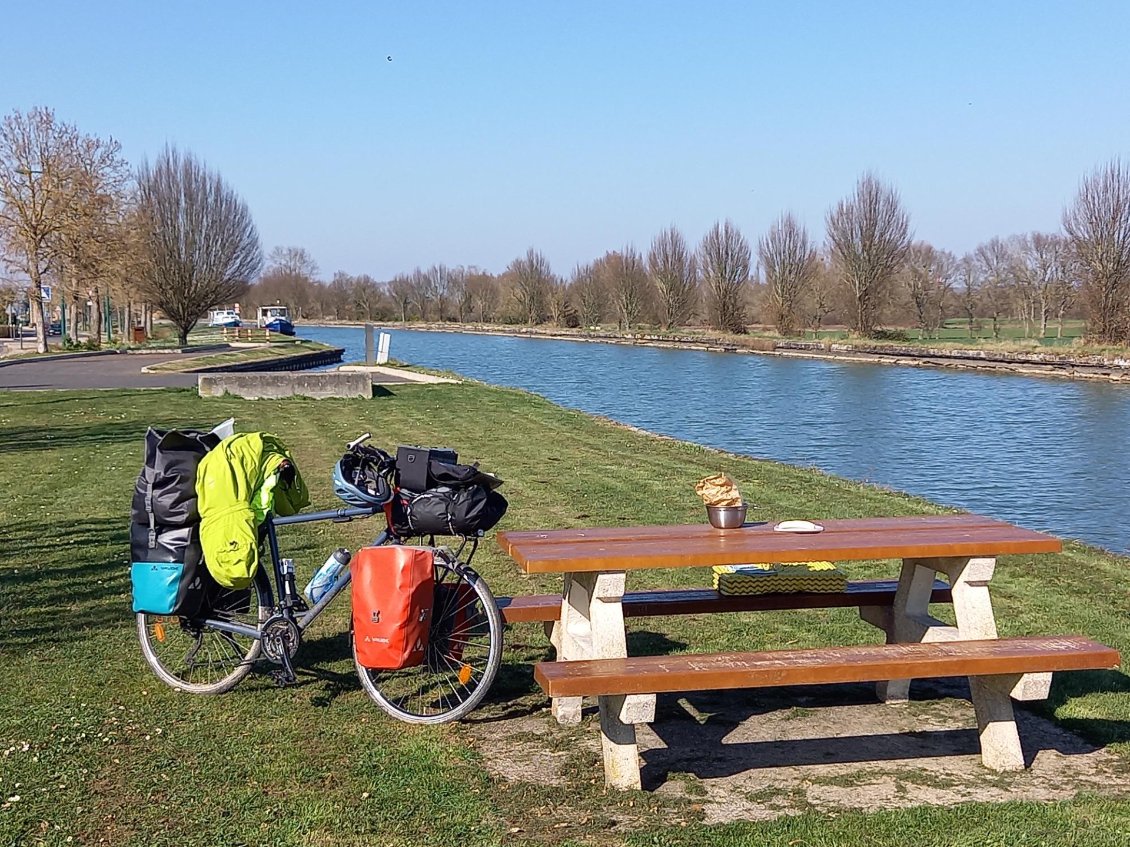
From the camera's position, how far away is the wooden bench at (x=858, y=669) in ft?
13.2

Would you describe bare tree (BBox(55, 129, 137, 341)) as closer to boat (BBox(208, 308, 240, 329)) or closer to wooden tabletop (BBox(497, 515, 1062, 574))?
boat (BBox(208, 308, 240, 329))

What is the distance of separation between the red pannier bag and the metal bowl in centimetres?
120

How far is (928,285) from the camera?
77938 mm

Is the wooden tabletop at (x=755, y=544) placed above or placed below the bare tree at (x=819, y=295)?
below

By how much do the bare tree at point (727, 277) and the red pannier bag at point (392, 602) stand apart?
8234 cm

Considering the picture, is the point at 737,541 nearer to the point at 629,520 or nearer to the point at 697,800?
the point at 697,800

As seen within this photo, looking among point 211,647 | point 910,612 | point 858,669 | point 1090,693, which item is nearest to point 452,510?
point 211,647

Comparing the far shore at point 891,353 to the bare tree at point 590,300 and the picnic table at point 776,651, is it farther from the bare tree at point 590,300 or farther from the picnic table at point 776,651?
the picnic table at point 776,651

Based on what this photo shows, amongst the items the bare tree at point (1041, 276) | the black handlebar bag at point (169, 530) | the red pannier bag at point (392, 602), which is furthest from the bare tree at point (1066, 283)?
the black handlebar bag at point (169, 530)

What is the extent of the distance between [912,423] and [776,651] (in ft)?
75.5

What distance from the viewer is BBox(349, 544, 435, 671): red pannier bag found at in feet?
15.0

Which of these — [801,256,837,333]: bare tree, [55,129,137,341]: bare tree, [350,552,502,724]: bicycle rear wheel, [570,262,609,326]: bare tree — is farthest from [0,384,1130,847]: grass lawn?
[570,262,609,326]: bare tree

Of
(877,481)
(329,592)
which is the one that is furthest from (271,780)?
(877,481)

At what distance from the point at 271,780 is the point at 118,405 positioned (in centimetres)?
1850
